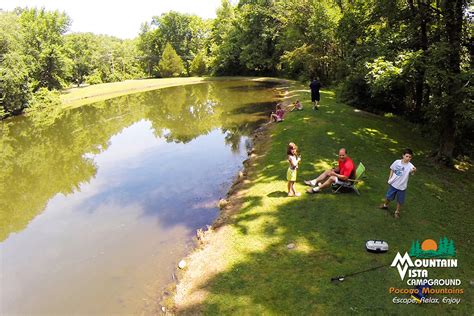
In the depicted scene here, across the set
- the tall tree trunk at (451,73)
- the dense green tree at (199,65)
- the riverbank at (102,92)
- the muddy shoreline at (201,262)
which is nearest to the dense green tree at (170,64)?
the dense green tree at (199,65)

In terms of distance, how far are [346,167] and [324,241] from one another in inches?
115

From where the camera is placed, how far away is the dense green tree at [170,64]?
247 feet

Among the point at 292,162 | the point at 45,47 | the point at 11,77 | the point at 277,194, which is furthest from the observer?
the point at 45,47

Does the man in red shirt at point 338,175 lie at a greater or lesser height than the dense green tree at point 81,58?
lesser

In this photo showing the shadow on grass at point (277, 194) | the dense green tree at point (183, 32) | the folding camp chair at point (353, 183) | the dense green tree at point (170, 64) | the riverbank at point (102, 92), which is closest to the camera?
the folding camp chair at point (353, 183)

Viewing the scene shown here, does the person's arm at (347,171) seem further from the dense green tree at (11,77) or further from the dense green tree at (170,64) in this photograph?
the dense green tree at (170,64)

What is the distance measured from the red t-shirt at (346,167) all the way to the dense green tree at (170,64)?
70436 mm

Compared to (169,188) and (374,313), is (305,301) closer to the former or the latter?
(374,313)

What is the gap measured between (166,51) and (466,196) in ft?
239

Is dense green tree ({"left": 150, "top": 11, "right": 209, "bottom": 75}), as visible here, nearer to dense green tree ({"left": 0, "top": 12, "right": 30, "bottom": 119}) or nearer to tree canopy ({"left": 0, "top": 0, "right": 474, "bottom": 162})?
tree canopy ({"left": 0, "top": 0, "right": 474, "bottom": 162})

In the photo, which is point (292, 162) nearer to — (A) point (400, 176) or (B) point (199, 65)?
(A) point (400, 176)

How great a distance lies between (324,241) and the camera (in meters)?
8.47

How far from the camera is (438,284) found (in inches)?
267

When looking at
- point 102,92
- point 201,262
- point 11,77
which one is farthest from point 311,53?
point 102,92
